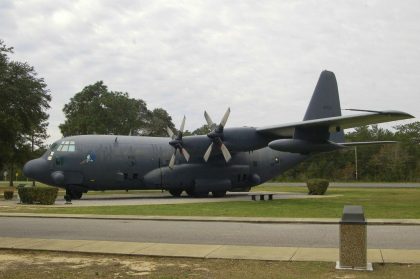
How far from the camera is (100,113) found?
278 feet

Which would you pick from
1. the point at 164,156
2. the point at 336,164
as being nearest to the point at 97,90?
the point at 336,164

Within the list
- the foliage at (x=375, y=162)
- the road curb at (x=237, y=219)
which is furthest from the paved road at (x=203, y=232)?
the foliage at (x=375, y=162)

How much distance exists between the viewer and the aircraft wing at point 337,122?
24938 mm

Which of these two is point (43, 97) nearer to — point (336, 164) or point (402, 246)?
point (402, 246)

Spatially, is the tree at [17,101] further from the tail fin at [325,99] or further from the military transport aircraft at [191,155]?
the tail fin at [325,99]

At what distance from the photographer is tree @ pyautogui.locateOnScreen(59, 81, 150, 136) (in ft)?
271

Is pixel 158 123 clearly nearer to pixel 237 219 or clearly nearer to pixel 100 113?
pixel 100 113

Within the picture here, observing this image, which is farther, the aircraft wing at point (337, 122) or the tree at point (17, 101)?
the tree at point (17, 101)

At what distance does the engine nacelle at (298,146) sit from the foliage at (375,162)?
56.0 m

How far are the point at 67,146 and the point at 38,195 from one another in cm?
640

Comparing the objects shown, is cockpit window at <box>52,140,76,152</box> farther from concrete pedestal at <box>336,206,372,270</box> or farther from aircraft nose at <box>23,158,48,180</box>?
concrete pedestal at <box>336,206,372,270</box>

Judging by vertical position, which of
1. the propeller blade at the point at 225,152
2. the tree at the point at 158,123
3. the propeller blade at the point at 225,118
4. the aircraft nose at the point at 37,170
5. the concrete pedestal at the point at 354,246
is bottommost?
the concrete pedestal at the point at 354,246

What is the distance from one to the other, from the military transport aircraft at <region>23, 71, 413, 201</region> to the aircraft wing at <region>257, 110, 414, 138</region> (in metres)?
0.06

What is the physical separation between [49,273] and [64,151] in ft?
81.4
